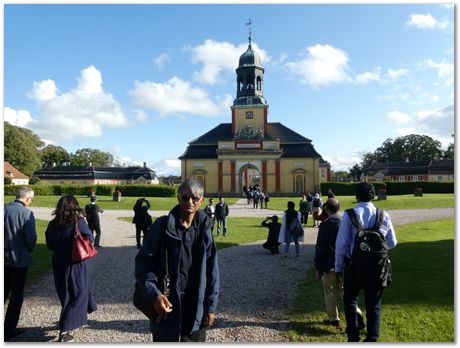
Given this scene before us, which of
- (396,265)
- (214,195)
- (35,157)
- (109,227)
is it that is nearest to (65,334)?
(396,265)

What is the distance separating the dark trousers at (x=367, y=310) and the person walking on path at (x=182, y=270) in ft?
6.27

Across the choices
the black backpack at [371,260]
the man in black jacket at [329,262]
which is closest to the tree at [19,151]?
the man in black jacket at [329,262]

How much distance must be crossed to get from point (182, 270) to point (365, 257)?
Result: 6.95ft

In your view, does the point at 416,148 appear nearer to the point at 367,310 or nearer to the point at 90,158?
the point at 90,158

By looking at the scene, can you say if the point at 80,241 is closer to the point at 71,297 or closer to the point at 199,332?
the point at 71,297

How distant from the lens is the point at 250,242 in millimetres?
12703

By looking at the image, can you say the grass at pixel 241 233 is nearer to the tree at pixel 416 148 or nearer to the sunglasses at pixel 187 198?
the sunglasses at pixel 187 198

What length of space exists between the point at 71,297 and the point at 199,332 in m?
2.18

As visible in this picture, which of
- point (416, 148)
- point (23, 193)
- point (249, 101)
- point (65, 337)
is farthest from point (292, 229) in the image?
point (416, 148)

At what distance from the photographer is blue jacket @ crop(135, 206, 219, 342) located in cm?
312

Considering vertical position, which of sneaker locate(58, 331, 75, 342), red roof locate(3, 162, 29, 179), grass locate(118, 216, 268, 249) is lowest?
grass locate(118, 216, 268, 249)

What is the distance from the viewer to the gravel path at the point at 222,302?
4.84m

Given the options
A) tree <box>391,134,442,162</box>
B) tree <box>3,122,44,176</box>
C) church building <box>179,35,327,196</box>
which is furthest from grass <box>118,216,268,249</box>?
tree <box>391,134,442,162</box>

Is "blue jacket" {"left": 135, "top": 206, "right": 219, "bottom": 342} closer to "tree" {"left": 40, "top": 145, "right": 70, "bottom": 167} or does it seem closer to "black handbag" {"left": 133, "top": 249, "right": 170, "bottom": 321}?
"black handbag" {"left": 133, "top": 249, "right": 170, "bottom": 321}
